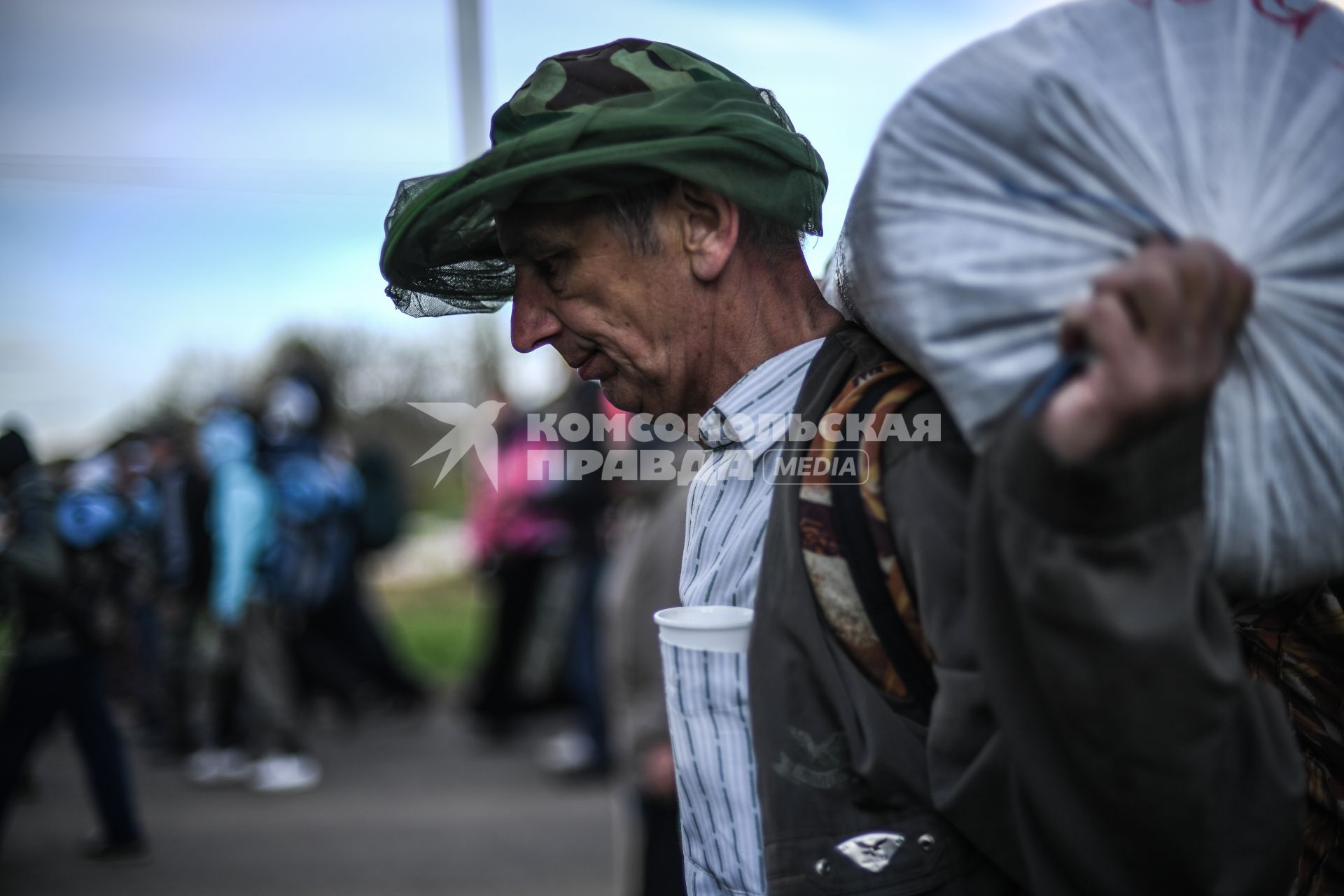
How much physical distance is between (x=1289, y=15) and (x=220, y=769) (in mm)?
6731

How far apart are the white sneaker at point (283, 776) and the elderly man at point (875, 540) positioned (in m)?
5.11

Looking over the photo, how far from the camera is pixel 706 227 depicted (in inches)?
53.3

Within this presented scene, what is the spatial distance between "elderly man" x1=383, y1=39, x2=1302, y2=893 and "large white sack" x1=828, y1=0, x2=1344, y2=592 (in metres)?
0.10

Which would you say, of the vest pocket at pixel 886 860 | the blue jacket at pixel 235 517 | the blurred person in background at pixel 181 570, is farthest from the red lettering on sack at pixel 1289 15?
the blurred person in background at pixel 181 570

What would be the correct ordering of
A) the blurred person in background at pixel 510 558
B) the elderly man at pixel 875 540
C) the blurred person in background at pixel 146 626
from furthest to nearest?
the blurred person in background at pixel 146 626
the blurred person in background at pixel 510 558
the elderly man at pixel 875 540

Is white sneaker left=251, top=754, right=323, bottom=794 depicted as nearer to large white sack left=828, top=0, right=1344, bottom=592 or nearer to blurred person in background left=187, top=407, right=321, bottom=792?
blurred person in background left=187, top=407, right=321, bottom=792

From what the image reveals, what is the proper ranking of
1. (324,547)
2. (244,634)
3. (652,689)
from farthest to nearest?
(324,547) < (244,634) < (652,689)

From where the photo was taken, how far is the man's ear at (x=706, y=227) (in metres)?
1.33

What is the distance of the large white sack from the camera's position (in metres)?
0.84

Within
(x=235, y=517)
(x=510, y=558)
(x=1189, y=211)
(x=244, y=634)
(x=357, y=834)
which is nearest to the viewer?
(x=1189, y=211)

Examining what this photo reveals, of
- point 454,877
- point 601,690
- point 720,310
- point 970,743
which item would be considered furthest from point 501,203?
point 601,690

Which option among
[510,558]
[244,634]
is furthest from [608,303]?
[244,634]

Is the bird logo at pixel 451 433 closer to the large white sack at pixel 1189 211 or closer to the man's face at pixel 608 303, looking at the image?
the man's face at pixel 608 303

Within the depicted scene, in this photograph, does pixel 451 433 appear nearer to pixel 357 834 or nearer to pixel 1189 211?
pixel 1189 211
